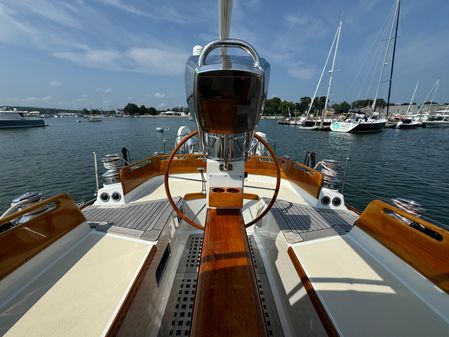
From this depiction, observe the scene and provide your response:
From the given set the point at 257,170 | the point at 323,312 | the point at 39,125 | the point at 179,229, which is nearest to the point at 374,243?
the point at 323,312

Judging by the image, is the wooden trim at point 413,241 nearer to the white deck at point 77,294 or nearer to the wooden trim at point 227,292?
the wooden trim at point 227,292

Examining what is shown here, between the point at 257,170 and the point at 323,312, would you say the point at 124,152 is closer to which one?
the point at 257,170

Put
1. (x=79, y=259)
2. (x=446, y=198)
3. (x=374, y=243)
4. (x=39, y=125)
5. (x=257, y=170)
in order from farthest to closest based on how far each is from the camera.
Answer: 1. (x=39, y=125)
2. (x=446, y=198)
3. (x=257, y=170)
4. (x=374, y=243)
5. (x=79, y=259)

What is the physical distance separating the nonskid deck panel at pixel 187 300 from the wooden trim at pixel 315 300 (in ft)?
1.34

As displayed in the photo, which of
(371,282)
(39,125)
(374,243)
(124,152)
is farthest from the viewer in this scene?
(39,125)

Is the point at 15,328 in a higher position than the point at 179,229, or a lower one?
higher

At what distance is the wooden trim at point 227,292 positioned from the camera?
903 millimetres

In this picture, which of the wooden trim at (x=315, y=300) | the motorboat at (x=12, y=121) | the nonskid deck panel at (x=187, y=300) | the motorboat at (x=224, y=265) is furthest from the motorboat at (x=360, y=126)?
the motorboat at (x=12, y=121)

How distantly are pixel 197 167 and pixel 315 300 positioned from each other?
3635 mm

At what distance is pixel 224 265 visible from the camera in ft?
4.23

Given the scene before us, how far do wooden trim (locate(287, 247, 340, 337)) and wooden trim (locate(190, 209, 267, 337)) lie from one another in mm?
705

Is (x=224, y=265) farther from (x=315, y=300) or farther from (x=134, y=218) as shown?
(x=134, y=218)

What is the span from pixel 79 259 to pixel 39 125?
52545 millimetres

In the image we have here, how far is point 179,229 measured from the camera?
318 cm
